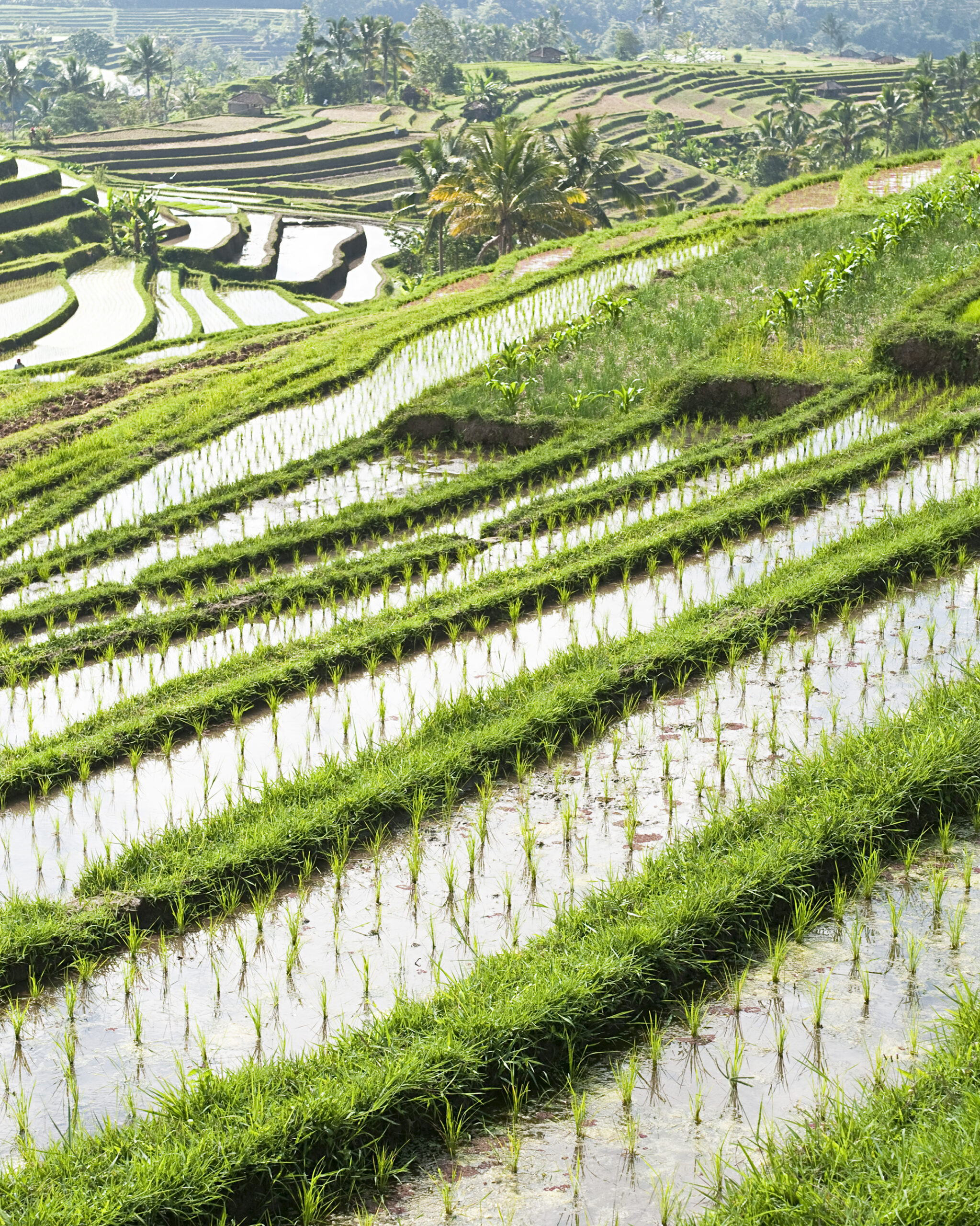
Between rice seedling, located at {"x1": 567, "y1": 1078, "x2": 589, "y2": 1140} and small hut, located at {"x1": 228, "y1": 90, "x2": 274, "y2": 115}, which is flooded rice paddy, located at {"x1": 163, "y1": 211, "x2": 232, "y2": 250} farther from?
rice seedling, located at {"x1": 567, "y1": 1078, "x2": 589, "y2": 1140}

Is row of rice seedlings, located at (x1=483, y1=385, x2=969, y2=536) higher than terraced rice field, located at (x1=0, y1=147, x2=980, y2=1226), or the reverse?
row of rice seedlings, located at (x1=483, y1=385, x2=969, y2=536)

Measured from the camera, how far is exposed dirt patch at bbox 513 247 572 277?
14.8 metres

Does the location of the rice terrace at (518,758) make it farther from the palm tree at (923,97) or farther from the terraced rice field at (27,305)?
the palm tree at (923,97)

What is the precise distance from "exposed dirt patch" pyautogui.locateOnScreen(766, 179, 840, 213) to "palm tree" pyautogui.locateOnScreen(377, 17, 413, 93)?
50876mm

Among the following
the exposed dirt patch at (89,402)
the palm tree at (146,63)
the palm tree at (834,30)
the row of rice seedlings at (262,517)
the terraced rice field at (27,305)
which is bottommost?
the row of rice seedlings at (262,517)

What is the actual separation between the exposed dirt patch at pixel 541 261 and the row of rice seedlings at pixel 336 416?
159cm

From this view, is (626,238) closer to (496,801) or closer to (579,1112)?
(496,801)

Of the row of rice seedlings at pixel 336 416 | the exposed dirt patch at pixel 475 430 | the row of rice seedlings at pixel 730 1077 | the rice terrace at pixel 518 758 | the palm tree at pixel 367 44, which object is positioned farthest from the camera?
the palm tree at pixel 367 44

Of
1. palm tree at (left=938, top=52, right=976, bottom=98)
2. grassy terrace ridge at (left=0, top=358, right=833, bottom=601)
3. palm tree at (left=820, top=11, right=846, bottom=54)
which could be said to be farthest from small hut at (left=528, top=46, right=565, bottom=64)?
grassy terrace ridge at (left=0, top=358, right=833, bottom=601)

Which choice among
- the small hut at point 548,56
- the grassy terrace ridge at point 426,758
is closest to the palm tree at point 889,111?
the small hut at point 548,56

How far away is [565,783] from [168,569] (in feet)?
10.6

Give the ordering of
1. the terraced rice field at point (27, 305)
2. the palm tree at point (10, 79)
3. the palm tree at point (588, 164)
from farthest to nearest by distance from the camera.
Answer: the palm tree at point (10, 79), the terraced rice field at point (27, 305), the palm tree at point (588, 164)

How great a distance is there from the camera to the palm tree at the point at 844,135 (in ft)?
131

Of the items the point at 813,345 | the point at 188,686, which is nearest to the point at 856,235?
the point at 813,345
